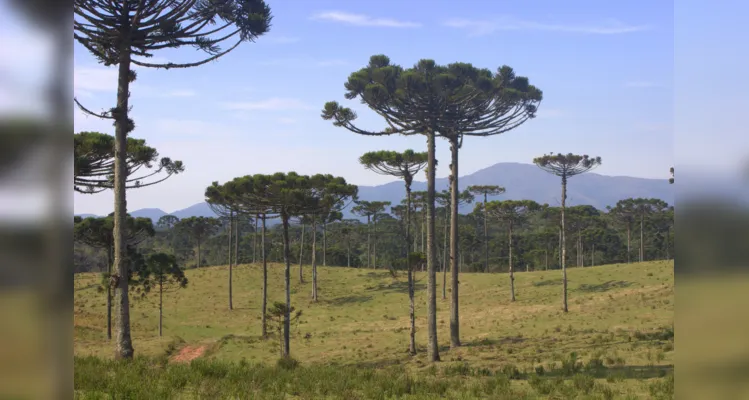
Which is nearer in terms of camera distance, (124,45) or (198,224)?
(124,45)

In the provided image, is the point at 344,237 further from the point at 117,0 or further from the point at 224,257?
the point at 117,0

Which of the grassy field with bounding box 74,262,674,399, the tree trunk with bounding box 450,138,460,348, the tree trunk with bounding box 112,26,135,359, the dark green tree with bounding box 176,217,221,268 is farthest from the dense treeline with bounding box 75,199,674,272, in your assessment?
the tree trunk with bounding box 112,26,135,359

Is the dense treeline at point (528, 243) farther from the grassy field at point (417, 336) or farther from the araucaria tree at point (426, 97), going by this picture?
the araucaria tree at point (426, 97)

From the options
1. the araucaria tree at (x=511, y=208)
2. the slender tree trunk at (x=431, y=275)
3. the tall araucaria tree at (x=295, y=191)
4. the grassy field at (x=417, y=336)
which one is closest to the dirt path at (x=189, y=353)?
the grassy field at (x=417, y=336)

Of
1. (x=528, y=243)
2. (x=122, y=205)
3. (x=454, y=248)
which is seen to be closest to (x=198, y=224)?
(x=454, y=248)

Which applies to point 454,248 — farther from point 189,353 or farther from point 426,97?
point 189,353

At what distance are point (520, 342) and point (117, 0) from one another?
70.9ft

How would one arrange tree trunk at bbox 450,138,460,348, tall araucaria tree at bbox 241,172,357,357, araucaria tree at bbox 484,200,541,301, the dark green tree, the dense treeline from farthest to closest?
the dense treeline → the dark green tree → araucaria tree at bbox 484,200,541,301 → tall araucaria tree at bbox 241,172,357,357 → tree trunk at bbox 450,138,460,348

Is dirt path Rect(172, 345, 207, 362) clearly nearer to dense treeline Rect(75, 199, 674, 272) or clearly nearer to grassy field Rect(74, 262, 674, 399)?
grassy field Rect(74, 262, 674, 399)

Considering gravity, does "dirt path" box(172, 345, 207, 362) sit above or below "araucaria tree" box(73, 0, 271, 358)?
below

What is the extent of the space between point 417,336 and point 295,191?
11.8 m

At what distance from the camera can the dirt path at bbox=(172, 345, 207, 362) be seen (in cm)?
2410

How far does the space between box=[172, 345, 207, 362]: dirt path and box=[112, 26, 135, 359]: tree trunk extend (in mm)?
12825

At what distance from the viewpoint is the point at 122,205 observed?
474 inches
